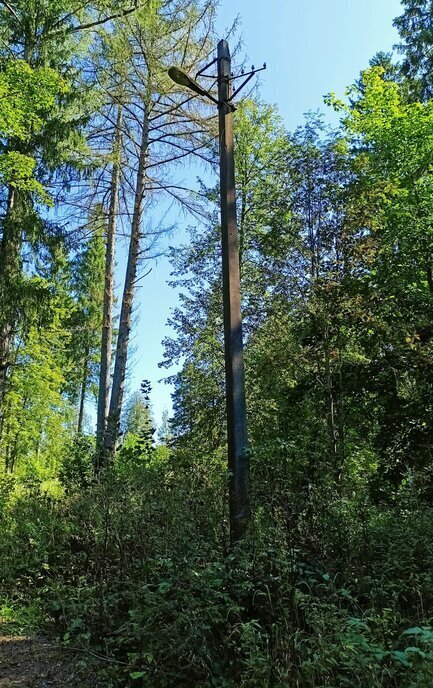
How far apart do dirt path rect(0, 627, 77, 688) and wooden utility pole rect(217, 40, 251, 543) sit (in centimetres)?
146

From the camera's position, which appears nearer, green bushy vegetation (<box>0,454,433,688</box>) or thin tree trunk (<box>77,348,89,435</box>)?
green bushy vegetation (<box>0,454,433,688</box>)

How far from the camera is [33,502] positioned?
21.2ft

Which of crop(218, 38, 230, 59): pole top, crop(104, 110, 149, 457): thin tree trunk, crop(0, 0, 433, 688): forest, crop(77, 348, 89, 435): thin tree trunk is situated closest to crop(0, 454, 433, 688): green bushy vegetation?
crop(0, 0, 433, 688): forest

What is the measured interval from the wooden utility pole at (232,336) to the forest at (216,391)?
0.17m

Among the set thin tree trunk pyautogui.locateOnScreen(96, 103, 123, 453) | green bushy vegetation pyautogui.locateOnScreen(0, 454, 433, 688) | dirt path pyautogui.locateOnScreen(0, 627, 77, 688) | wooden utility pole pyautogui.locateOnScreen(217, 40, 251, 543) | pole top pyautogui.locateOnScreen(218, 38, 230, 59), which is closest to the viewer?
green bushy vegetation pyautogui.locateOnScreen(0, 454, 433, 688)

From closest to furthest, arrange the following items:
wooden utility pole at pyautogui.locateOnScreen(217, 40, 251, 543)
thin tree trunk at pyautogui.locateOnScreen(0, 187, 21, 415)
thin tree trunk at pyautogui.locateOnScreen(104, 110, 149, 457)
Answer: wooden utility pole at pyautogui.locateOnScreen(217, 40, 251, 543), thin tree trunk at pyautogui.locateOnScreen(0, 187, 21, 415), thin tree trunk at pyautogui.locateOnScreen(104, 110, 149, 457)

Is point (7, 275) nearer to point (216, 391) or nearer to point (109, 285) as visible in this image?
point (109, 285)

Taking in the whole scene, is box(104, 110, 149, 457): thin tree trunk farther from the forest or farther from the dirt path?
the dirt path

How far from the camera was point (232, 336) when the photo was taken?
4.24 metres

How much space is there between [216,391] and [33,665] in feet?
25.6

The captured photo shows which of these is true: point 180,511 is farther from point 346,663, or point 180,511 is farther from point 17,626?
point 346,663

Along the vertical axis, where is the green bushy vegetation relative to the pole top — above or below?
below

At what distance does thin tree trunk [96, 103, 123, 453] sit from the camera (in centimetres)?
1038

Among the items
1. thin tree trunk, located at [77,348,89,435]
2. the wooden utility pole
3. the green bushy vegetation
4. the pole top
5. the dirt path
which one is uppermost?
thin tree trunk, located at [77,348,89,435]
